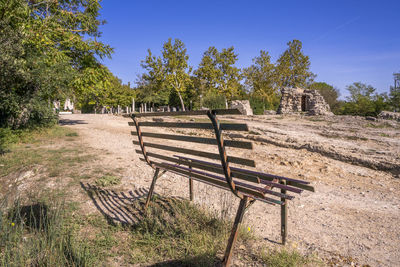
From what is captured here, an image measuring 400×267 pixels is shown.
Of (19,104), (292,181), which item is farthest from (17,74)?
(292,181)

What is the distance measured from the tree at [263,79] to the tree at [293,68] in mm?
1251

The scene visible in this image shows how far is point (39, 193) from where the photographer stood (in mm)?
4062

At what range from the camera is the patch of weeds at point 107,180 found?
4.44 meters

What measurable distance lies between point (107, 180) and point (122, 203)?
100cm

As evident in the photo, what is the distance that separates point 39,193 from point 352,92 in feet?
148

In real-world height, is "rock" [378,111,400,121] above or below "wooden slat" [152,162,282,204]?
above

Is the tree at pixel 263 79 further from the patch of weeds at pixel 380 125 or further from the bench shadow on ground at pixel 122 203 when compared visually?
the bench shadow on ground at pixel 122 203

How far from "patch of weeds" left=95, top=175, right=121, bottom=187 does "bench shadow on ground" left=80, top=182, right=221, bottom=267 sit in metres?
0.14

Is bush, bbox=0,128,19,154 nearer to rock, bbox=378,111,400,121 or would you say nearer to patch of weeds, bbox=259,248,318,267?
patch of weeds, bbox=259,248,318,267

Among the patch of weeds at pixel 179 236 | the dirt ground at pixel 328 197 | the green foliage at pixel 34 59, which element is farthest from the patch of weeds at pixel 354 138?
the green foliage at pixel 34 59

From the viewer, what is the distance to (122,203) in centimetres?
376

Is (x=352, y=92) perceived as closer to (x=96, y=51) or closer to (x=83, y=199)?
(x=96, y=51)

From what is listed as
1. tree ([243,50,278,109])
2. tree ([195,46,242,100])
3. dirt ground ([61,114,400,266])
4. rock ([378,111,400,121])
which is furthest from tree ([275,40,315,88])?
dirt ground ([61,114,400,266])

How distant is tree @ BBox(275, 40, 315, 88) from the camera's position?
39.5m
